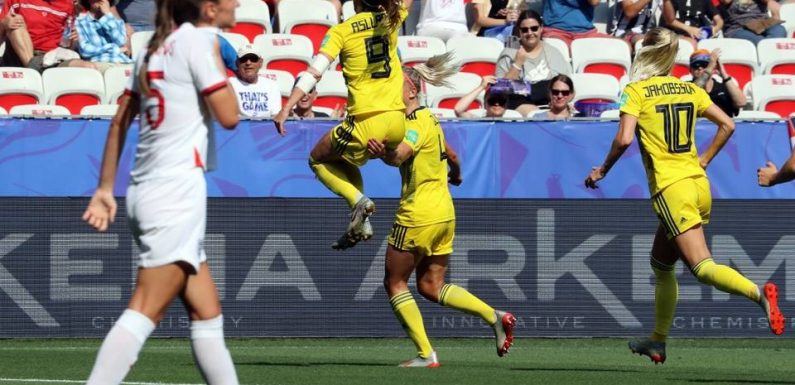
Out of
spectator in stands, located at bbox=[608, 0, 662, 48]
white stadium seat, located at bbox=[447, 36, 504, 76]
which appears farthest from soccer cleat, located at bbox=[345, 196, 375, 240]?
spectator in stands, located at bbox=[608, 0, 662, 48]

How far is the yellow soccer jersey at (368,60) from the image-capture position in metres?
9.90

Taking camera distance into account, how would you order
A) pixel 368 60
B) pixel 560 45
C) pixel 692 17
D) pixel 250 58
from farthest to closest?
pixel 692 17
pixel 560 45
pixel 250 58
pixel 368 60

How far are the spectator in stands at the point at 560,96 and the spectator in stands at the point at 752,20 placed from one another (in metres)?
4.40

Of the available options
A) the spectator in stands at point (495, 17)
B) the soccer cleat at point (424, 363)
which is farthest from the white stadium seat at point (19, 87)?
the soccer cleat at point (424, 363)

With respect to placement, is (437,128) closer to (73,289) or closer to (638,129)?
(638,129)

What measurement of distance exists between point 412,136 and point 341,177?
0.59m

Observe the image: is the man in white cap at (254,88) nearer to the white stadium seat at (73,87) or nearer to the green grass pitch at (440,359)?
the white stadium seat at (73,87)

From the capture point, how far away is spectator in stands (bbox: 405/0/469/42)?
1689 cm

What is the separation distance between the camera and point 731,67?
16750 millimetres

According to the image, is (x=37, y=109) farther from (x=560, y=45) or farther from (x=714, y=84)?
(x=714, y=84)

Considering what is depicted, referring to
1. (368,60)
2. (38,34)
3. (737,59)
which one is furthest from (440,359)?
(737,59)

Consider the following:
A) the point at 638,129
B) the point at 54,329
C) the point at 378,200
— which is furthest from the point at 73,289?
the point at 638,129

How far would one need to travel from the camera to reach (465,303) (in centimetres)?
1027

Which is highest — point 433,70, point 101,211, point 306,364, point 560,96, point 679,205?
point 101,211
